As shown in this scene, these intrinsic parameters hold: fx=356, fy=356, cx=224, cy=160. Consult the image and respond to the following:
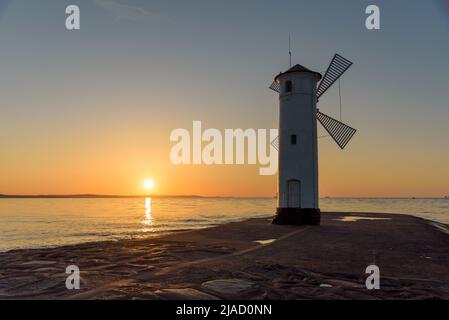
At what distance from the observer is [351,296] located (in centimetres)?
659

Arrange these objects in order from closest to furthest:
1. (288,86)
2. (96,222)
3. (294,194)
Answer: (294,194), (288,86), (96,222)

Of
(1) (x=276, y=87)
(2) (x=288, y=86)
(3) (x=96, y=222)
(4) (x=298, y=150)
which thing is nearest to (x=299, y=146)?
(4) (x=298, y=150)

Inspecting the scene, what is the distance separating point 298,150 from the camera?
71.7ft

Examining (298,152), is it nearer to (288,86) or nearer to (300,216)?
(300,216)

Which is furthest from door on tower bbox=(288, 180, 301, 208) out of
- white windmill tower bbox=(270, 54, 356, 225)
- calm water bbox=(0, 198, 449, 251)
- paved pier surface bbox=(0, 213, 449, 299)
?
calm water bbox=(0, 198, 449, 251)

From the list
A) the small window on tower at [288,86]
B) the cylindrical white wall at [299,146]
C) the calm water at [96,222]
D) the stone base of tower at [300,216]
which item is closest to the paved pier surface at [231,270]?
the stone base of tower at [300,216]

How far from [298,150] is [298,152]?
123mm

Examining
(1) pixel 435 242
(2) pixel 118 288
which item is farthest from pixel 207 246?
(1) pixel 435 242

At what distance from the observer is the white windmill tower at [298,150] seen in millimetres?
21703

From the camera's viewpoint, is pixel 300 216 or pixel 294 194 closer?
pixel 300 216

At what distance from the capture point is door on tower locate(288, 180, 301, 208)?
71.3 feet
